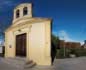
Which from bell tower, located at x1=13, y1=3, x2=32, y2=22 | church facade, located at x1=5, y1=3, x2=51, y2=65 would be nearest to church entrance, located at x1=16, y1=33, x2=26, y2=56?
church facade, located at x1=5, y1=3, x2=51, y2=65

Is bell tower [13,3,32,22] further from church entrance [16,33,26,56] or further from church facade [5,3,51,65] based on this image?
church entrance [16,33,26,56]

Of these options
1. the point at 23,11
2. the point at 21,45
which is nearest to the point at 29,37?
the point at 21,45

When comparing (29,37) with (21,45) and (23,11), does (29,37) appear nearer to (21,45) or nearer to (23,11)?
(21,45)

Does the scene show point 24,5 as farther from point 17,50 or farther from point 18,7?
point 17,50

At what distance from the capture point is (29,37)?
1958 centimetres

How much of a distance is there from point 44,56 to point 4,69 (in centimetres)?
403

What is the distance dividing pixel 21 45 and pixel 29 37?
7.84ft

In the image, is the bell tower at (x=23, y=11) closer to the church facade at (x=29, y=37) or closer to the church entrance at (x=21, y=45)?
the church facade at (x=29, y=37)

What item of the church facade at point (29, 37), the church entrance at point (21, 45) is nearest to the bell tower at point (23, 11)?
the church facade at point (29, 37)

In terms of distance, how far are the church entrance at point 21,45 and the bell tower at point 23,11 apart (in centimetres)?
203

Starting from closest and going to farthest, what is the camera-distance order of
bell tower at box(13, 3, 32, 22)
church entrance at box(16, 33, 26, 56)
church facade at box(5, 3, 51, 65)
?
church facade at box(5, 3, 51, 65), bell tower at box(13, 3, 32, 22), church entrance at box(16, 33, 26, 56)

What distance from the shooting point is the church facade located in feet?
58.7

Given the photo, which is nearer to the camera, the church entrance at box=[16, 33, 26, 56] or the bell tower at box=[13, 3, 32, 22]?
the bell tower at box=[13, 3, 32, 22]

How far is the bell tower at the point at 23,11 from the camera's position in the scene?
2069 centimetres
